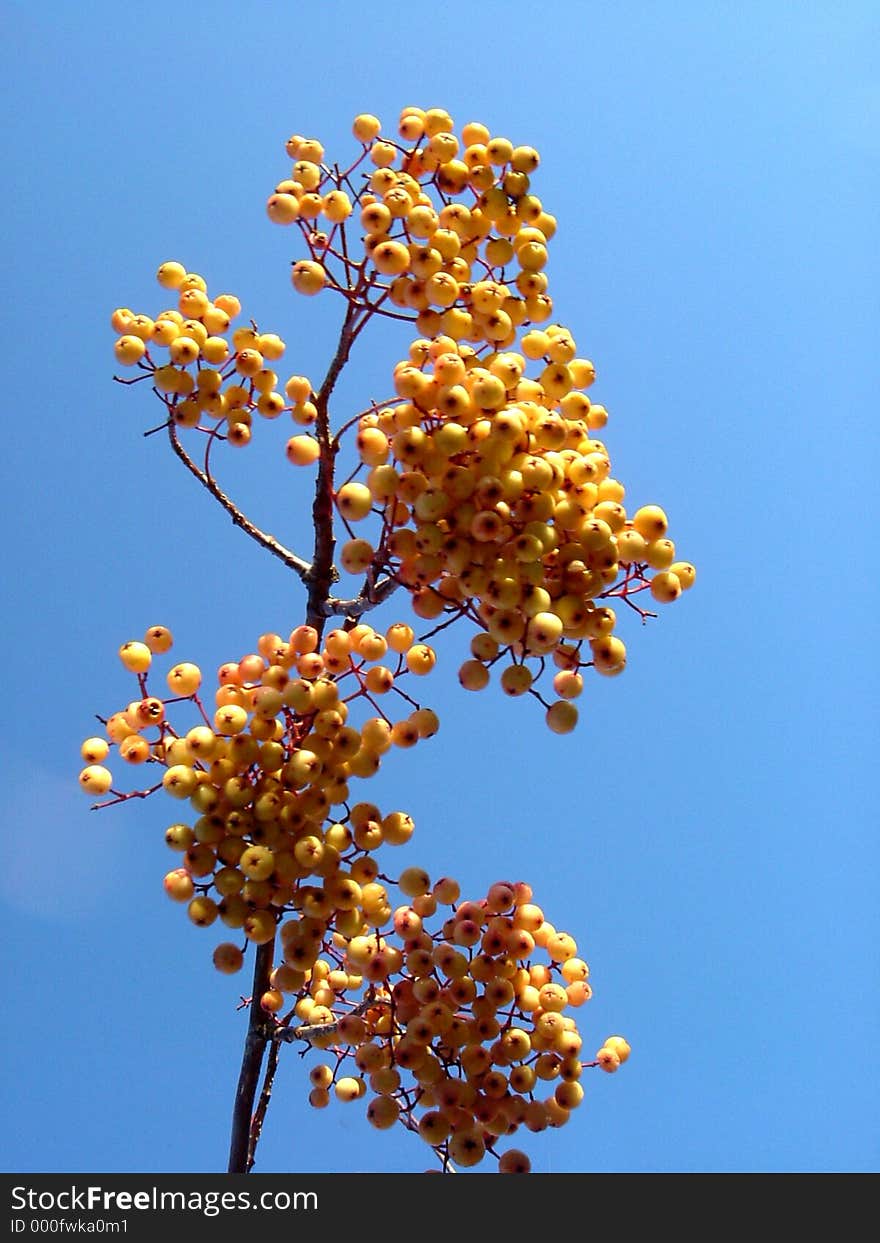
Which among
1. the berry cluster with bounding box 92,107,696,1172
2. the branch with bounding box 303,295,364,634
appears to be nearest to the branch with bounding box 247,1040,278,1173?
the berry cluster with bounding box 92,107,696,1172

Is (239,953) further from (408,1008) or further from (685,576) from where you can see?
(685,576)

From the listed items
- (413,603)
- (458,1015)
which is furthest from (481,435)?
(458,1015)

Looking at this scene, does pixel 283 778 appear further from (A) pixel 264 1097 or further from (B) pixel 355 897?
(A) pixel 264 1097

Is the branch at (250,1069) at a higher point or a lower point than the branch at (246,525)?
lower

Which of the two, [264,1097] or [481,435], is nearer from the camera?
[481,435]

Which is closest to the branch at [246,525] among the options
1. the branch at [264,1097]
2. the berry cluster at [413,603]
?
the berry cluster at [413,603]

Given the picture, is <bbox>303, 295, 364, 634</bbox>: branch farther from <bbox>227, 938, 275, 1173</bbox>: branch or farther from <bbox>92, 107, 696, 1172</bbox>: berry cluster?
<bbox>227, 938, 275, 1173</bbox>: branch

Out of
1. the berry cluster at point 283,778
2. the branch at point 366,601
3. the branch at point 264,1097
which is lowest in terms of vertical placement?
the branch at point 264,1097

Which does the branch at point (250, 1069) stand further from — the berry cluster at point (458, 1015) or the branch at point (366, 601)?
the branch at point (366, 601)
